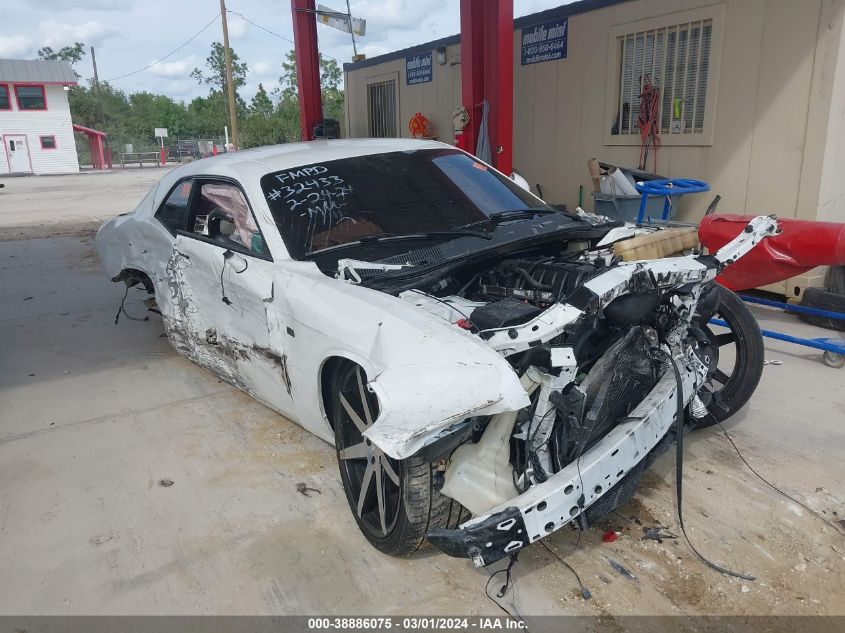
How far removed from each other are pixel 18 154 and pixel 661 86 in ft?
143

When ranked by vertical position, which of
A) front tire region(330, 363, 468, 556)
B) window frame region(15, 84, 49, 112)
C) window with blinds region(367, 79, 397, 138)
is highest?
window frame region(15, 84, 49, 112)

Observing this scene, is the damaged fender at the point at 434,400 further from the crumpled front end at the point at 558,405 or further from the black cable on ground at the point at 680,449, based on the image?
the black cable on ground at the point at 680,449

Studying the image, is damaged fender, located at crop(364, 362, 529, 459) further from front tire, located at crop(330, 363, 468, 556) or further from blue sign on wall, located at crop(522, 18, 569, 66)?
blue sign on wall, located at crop(522, 18, 569, 66)

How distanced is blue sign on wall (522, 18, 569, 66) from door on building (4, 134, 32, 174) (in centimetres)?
4127

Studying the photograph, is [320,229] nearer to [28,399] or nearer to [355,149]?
[355,149]

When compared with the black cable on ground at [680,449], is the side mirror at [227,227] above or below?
above

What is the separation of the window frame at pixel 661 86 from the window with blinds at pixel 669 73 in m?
0.04

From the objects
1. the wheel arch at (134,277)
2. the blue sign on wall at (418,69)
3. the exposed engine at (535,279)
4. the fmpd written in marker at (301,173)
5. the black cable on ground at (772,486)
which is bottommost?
the black cable on ground at (772,486)

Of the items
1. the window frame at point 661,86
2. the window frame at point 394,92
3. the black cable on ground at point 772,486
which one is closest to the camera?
the black cable on ground at point 772,486

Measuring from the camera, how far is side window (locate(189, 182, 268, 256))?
11.9 ft

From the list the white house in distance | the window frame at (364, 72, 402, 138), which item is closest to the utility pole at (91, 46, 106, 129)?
the white house in distance

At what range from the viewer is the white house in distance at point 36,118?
40.1 m

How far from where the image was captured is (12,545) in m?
3.00

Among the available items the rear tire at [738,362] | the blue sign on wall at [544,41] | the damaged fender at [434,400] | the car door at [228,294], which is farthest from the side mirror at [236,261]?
the blue sign on wall at [544,41]
